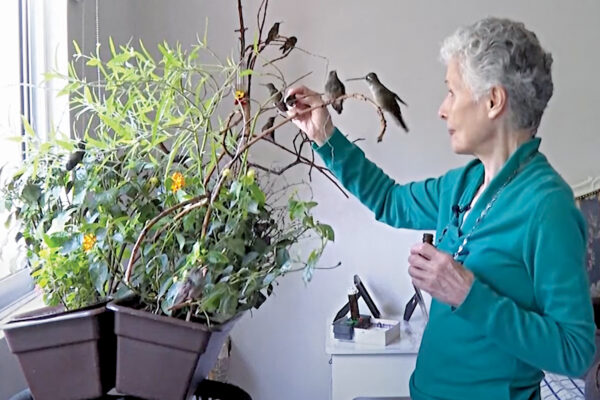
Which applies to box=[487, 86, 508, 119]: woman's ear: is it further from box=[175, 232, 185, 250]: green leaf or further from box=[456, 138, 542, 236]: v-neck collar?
box=[175, 232, 185, 250]: green leaf

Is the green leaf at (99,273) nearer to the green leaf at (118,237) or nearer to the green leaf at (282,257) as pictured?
the green leaf at (118,237)

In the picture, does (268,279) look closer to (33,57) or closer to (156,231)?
(156,231)

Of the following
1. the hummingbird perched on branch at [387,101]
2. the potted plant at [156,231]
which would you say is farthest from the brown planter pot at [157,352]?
the hummingbird perched on branch at [387,101]

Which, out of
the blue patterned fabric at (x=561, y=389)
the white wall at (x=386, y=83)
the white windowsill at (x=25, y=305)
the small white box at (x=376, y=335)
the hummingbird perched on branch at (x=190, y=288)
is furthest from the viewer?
the white wall at (x=386, y=83)

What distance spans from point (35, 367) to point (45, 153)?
0.31 metres

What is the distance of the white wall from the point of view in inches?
90.8

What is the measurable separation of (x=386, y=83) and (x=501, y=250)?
130 cm

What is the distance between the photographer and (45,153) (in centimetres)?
99

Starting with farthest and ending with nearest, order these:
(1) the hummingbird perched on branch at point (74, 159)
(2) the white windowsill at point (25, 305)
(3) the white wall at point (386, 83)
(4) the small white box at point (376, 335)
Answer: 1. (3) the white wall at point (386, 83)
2. (4) the small white box at point (376, 335)
3. (2) the white windowsill at point (25, 305)
4. (1) the hummingbird perched on branch at point (74, 159)

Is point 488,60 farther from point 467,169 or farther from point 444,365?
point 444,365

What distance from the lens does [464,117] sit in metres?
1.15

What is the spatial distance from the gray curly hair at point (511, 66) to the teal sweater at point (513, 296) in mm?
76

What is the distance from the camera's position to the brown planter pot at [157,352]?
0.87 m

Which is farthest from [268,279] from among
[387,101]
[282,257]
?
[387,101]
